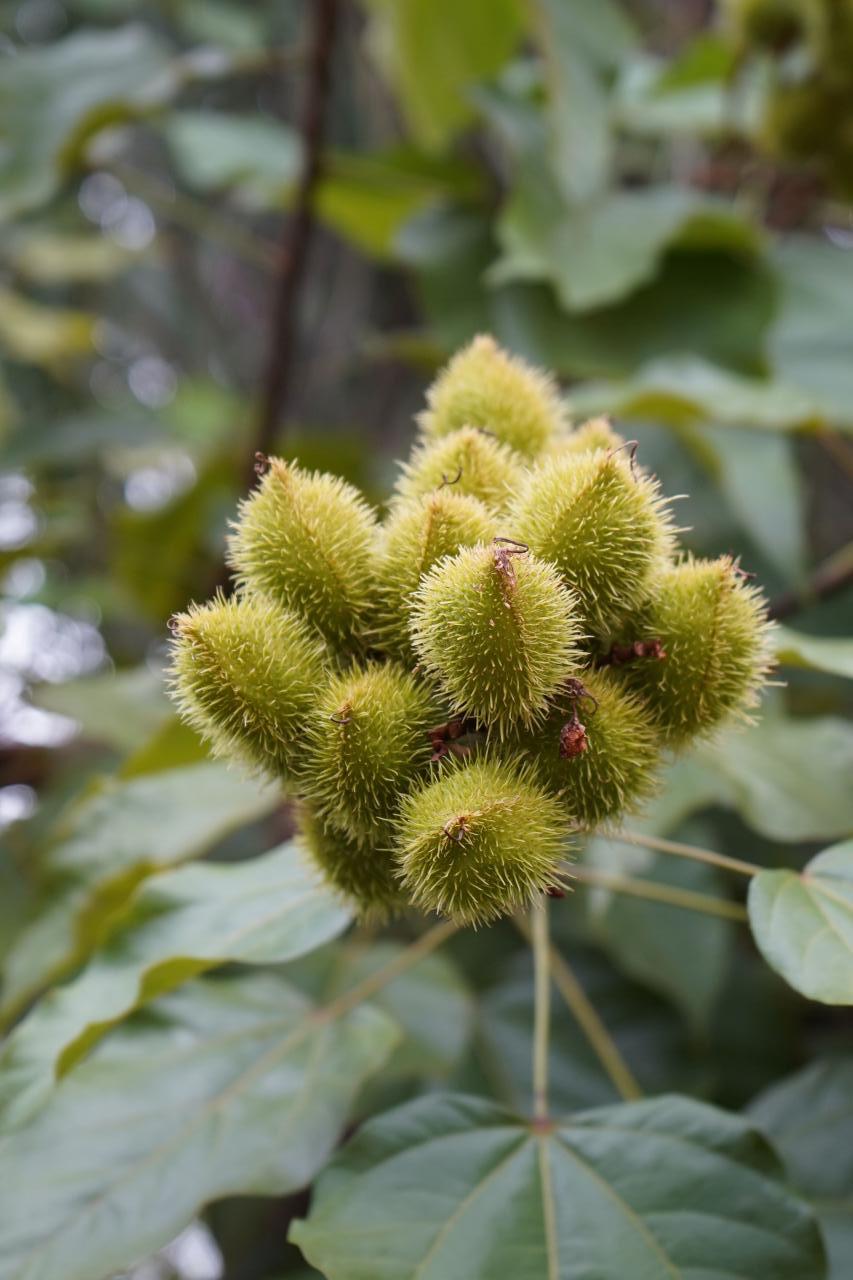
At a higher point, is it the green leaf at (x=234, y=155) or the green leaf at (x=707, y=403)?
the green leaf at (x=234, y=155)

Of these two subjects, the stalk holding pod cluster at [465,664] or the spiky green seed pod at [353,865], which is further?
the spiky green seed pod at [353,865]

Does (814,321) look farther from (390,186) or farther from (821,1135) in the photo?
(821,1135)

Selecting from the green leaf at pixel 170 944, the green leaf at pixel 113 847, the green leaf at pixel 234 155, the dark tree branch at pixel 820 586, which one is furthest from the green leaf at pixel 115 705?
the green leaf at pixel 234 155

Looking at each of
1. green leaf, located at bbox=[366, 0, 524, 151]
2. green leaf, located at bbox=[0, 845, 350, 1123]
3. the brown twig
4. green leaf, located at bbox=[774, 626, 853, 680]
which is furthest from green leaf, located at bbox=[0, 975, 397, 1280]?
green leaf, located at bbox=[366, 0, 524, 151]

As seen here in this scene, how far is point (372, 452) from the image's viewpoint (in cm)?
256

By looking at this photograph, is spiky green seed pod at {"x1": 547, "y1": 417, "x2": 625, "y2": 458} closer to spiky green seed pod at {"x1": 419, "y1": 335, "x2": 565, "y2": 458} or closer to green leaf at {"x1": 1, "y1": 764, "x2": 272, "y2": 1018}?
spiky green seed pod at {"x1": 419, "y1": 335, "x2": 565, "y2": 458}

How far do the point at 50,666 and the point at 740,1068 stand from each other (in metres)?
1.67

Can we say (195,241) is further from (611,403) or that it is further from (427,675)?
(427,675)

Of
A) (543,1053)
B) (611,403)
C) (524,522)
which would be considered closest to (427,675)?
(524,522)

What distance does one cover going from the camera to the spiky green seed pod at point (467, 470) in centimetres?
85

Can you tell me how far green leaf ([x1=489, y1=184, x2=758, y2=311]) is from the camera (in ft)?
5.41

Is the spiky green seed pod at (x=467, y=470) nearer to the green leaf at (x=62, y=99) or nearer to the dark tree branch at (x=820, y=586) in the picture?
the dark tree branch at (x=820, y=586)

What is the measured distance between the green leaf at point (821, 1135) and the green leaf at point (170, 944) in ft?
1.77

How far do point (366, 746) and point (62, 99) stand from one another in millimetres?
1609
